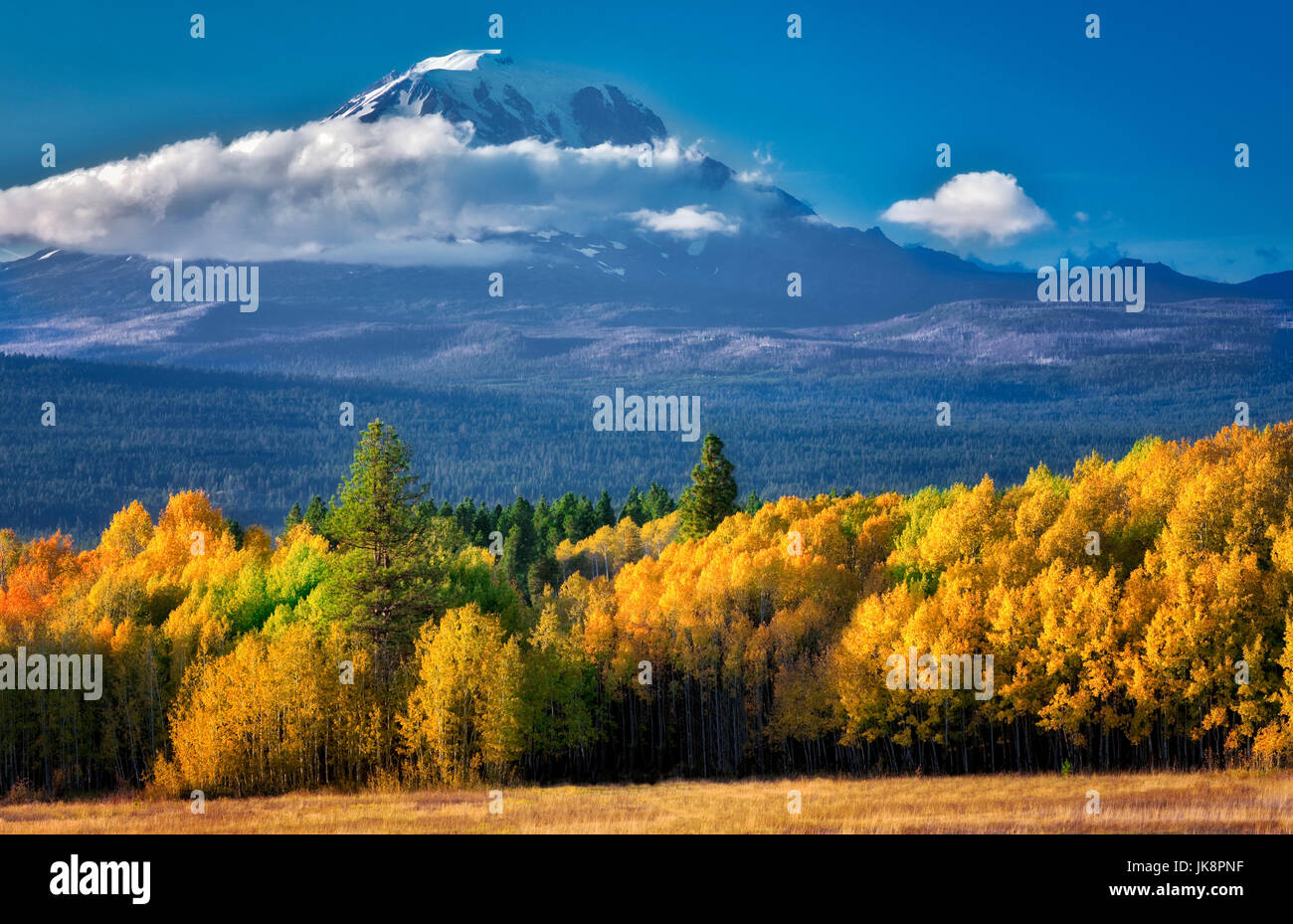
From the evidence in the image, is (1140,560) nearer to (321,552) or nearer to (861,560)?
(861,560)

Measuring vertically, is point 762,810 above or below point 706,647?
below

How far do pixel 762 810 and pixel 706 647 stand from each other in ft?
113

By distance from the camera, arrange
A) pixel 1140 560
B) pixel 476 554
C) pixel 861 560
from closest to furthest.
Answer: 1. pixel 1140 560
2. pixel 476 554
3. pixel 861 560

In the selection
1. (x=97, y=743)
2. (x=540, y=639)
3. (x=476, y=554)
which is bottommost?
(x=97, y=743)

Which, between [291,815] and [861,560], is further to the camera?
[861,560]

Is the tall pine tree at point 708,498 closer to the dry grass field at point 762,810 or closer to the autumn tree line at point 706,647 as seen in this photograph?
the autumn tree line at point 706,647

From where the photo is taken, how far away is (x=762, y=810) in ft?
171

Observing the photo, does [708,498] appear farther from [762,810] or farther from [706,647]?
[762,810]

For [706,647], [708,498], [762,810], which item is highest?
[708,498]

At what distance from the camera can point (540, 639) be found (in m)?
81.8

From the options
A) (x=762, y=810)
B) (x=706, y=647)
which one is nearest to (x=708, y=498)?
(x=706, y=647)

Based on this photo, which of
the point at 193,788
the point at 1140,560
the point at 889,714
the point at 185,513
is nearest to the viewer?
the point at 193,788

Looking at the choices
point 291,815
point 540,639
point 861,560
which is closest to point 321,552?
point 540,639

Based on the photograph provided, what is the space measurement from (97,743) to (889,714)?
161 ft
